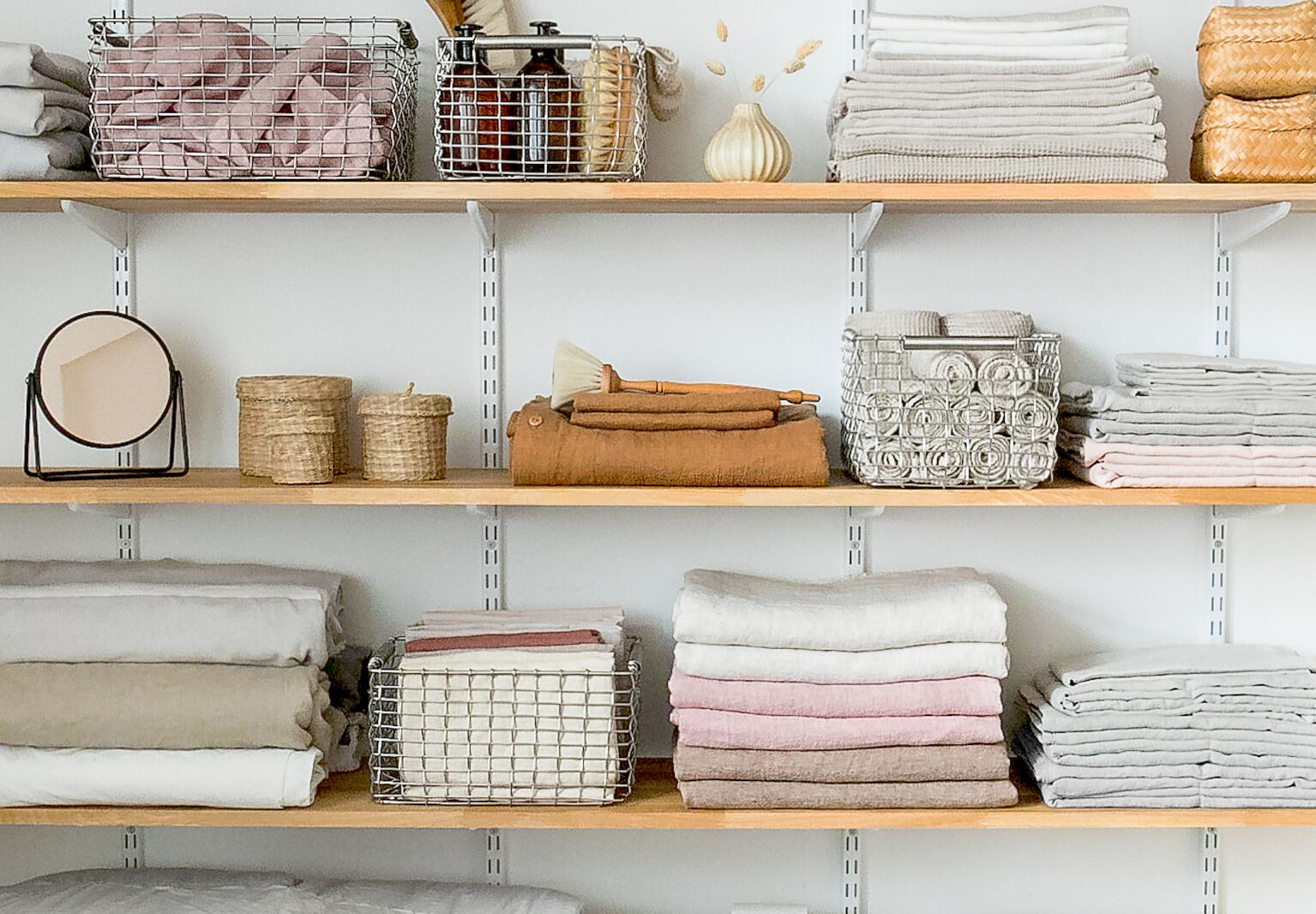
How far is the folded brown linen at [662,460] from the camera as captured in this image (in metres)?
1.62

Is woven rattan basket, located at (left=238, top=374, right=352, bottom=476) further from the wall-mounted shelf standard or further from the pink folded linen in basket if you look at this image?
the pink folded linen in basket

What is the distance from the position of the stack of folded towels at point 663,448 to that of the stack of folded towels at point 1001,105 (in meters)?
0.36

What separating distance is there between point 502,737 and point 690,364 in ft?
2.03

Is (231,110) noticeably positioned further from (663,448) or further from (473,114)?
(663,448)

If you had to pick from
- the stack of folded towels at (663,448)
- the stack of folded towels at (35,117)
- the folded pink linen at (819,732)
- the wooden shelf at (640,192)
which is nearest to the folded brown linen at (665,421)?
the stack of folded towels at (663,448)

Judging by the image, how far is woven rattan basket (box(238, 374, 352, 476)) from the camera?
1.68 metres

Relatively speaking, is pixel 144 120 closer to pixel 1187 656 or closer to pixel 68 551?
pixel 68 551

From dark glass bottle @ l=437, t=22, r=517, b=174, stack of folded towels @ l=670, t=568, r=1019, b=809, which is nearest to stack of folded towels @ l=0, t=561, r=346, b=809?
stack of folded towels @ l=670, t=568, r=1019, b=809

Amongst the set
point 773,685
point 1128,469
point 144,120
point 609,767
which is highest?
point 144,120

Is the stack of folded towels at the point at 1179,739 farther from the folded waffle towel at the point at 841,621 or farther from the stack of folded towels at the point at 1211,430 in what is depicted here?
the stack of folded towels at the point at 1211,430

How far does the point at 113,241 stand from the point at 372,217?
0.37 m

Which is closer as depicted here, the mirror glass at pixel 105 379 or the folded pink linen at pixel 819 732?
the folded pink linen at pixel 819 732

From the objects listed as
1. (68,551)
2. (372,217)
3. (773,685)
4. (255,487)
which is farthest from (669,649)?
(68,551)

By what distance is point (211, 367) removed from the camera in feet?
6.21
